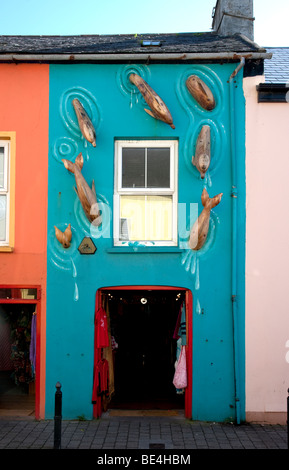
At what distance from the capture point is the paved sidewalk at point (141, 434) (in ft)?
22.6

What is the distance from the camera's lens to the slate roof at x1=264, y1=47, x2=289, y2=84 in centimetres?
881

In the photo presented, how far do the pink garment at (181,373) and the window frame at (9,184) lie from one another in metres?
3.53

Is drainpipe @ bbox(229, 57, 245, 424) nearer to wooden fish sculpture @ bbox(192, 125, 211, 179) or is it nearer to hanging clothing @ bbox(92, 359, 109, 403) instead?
wooden fish sculpture @ bbox(192, 125, 211, 179)

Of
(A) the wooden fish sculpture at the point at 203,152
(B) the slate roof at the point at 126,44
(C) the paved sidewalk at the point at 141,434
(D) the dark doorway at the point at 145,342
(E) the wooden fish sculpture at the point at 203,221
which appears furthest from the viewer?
(D) the dark doorway at the point at 145,342

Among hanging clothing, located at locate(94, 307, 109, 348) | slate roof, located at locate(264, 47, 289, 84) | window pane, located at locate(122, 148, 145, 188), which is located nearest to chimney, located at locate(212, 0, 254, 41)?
slate roof, located at locate(264, 47, 289, 84)

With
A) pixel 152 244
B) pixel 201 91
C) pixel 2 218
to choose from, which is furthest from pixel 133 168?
pixel 2 218

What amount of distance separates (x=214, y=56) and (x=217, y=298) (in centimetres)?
420

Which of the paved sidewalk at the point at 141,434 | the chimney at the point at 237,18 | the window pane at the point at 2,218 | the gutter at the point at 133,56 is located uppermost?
the chimney at the point at 237,18

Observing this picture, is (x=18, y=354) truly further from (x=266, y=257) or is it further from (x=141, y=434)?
(x=266, y=257)

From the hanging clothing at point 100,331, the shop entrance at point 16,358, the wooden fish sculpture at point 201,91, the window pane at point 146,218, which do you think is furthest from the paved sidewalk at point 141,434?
the wooden fish sculpture at point 201,91

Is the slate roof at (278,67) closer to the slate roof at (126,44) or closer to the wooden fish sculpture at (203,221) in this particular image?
the slate roof at (126,44)

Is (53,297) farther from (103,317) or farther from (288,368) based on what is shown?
(288,368)

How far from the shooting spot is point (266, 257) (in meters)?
8.20

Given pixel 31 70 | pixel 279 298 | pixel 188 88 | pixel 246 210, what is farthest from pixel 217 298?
pixel 31 70
